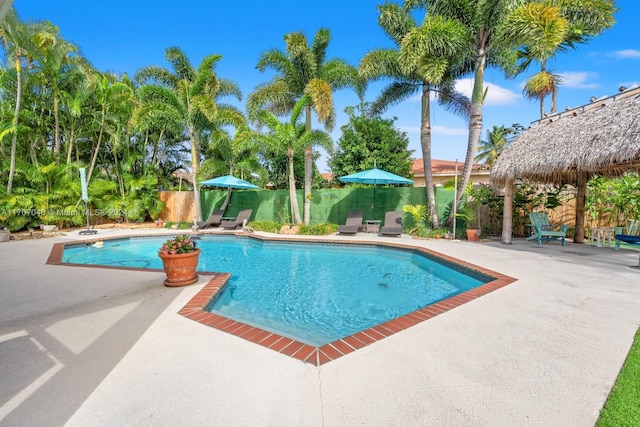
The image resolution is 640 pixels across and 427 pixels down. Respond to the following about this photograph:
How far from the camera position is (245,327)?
3.27 meters

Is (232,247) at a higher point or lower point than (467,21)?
lower

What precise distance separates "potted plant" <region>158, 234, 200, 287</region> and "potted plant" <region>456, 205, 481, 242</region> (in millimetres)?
8733

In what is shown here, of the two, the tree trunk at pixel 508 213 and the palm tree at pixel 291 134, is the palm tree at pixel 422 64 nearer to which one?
the tree trunk at pixel 508 213

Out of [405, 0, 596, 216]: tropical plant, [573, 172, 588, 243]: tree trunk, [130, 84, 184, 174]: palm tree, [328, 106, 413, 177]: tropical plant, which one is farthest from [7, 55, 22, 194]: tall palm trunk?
[573, 172, 588, 243]: tree trunk

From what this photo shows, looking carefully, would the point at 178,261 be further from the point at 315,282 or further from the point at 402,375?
the point at 402,375

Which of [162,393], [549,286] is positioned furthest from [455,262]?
[162,393]

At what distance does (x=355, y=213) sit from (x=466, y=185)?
443 cm

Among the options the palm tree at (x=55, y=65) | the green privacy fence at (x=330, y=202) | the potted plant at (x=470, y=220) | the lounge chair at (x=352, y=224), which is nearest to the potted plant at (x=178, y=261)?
the lounge chair at (x=352, y=224)

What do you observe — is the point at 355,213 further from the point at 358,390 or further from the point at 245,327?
the point at 358,390

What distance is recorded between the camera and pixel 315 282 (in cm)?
614

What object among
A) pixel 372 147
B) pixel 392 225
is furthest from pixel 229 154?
pixel 392 225

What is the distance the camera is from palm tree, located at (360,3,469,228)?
9.45 m

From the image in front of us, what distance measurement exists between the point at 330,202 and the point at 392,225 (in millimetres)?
3485

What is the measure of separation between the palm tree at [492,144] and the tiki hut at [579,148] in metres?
19.7
